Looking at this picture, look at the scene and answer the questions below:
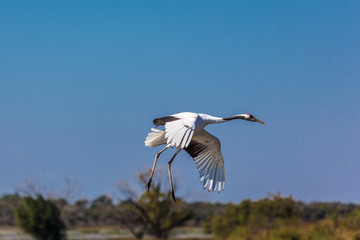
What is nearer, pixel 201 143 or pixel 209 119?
pixel 209 119

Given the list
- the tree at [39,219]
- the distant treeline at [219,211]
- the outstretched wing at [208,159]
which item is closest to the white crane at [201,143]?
the outstretched wing at [208,159]

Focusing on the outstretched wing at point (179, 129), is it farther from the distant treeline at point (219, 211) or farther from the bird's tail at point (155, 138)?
the distant treeline at point (219, 211)

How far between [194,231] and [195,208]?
3.49 m

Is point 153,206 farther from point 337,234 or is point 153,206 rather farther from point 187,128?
point 187,128

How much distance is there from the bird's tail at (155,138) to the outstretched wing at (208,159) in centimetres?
158

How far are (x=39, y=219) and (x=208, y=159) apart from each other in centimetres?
3850

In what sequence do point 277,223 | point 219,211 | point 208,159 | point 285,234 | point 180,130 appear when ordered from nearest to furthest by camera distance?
1. point 180,130
2. point 208,159
3. point 285,234
4. point 277,223
5. point 219,211

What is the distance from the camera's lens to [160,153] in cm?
1809

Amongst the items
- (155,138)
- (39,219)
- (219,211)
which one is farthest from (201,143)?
(219,211)

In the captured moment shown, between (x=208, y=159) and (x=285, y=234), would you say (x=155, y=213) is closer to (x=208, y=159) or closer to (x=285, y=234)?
(x=285, y=234)

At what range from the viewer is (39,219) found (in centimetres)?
5453

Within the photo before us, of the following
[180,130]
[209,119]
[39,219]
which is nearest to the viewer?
[180,130]

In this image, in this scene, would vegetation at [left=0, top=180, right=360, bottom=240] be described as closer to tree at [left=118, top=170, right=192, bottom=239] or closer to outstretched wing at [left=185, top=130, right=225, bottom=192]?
tree at [left=118, top=170, right=192, bottom=239]

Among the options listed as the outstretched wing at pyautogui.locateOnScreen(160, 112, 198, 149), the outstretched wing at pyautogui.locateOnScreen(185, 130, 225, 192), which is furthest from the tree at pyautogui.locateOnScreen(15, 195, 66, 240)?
the outstretched wing at pyautogui.locateOnScreen(160, 112, 198, 149)
